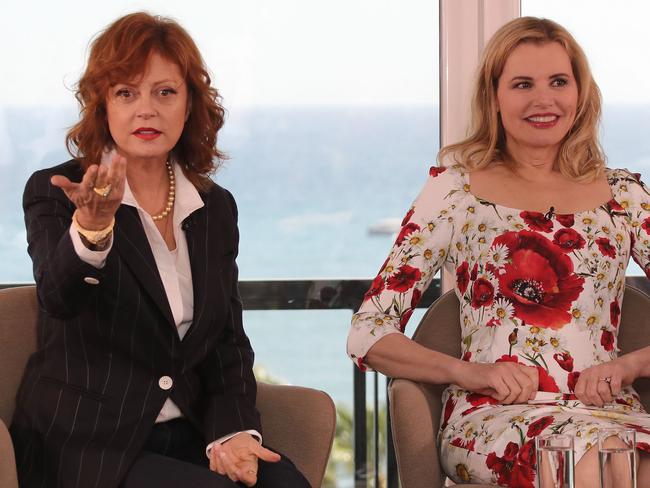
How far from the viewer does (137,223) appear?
7.04ft

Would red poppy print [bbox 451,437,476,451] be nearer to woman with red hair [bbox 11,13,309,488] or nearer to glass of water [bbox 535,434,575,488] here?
woman with red hair [bbox 11,13,309,488]

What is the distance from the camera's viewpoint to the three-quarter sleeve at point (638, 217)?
258 centimetres

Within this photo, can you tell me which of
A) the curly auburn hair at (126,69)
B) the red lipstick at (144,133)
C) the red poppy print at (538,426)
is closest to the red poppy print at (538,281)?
the red poppy print at (538,426)

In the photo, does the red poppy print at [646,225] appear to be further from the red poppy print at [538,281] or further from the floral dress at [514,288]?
the red poppy print at [538,281]

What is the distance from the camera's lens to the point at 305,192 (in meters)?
3.13

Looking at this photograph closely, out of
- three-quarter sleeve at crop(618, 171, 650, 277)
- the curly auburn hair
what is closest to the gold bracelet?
the curly auburn hair

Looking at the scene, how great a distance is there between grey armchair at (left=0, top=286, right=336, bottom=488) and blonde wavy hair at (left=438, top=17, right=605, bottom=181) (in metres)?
0.78

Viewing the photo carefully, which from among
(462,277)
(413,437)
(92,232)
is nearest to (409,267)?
(462,277)

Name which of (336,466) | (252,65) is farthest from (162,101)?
(336,466)

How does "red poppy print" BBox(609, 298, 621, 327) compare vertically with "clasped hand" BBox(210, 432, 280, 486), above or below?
above

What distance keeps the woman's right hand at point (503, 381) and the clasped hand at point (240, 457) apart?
0.54 meters

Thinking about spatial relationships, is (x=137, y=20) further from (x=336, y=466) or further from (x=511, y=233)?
(x=336, y=466)

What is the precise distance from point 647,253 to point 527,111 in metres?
0.47

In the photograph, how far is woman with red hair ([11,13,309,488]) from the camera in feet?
6.61
